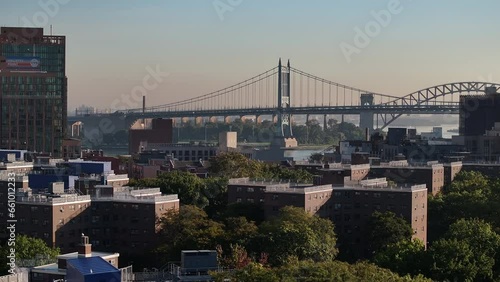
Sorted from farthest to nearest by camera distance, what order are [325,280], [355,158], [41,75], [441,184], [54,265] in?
1. [41,75]
2. [355,158]
3. [441,184]
4. [54,265]
5. [325,280]

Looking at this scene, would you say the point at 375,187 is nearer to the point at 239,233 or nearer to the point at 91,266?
the point at 239,233

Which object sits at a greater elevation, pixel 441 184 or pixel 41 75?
pixel 41 75

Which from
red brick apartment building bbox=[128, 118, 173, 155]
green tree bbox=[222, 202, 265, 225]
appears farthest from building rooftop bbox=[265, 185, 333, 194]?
red brick apartment building bbox=[128, 118, 173, 155]

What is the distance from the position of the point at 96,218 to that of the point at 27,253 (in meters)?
5.68

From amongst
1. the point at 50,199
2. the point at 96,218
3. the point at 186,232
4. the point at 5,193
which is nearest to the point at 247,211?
the point at 96,218

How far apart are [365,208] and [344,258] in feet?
9.89

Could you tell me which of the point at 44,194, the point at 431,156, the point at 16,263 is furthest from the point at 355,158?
the point at 16,263

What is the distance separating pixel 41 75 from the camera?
67312 millimetres

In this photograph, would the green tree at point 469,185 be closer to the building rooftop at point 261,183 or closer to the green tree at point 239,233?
the building rooftop at point 261,183

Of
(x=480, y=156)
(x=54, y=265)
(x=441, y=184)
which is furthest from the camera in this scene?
(x=480, y=156)

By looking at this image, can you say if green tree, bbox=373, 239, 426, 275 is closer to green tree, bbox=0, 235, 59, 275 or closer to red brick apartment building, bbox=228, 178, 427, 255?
red brick apartment building, bbox=228, 178, 427, 255

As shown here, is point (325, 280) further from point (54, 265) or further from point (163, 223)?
point (163, 223)

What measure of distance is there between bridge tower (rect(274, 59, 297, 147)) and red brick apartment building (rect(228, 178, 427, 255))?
6204 centimetres

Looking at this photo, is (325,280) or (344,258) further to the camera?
(344,258)
